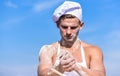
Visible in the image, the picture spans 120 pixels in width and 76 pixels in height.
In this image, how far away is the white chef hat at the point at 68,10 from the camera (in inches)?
354

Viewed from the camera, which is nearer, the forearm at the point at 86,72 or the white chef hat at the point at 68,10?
the forearm at the point at 86,72

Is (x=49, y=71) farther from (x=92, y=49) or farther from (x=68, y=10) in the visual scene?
(x=92, y=49)

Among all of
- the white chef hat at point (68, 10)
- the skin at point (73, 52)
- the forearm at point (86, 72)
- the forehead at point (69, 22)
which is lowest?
the forearm at point (86, 72)

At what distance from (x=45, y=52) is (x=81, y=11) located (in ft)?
3.05

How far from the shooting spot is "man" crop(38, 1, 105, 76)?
8598mm

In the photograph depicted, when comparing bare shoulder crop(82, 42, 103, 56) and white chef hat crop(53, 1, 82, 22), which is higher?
white chef hat crop(53, 1, 82, 22)

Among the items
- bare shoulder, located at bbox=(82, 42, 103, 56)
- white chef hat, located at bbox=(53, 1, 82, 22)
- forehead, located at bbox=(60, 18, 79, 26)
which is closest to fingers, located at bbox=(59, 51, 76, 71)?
forehead, located at bbox=(60, 18, 79, 26)

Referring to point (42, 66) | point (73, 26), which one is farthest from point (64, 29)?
point (42, 66)

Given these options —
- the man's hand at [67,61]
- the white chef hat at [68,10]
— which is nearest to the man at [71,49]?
the white chef hat at [68,10]

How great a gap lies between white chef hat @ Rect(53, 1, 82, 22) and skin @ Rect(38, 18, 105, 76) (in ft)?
0.35

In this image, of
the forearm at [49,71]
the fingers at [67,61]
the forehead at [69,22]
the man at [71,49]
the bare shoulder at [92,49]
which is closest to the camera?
the fingers at [67,61]

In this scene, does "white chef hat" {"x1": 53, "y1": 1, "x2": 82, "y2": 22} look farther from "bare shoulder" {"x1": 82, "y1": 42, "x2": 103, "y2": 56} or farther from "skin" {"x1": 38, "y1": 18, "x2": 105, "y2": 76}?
"bare shoulder" {"x1": 82, "y1": 42, "x2": 103, "y2": 56}

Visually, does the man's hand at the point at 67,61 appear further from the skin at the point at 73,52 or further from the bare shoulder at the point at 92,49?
the bare shoulder at the point at 92,49

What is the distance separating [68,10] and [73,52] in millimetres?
849
